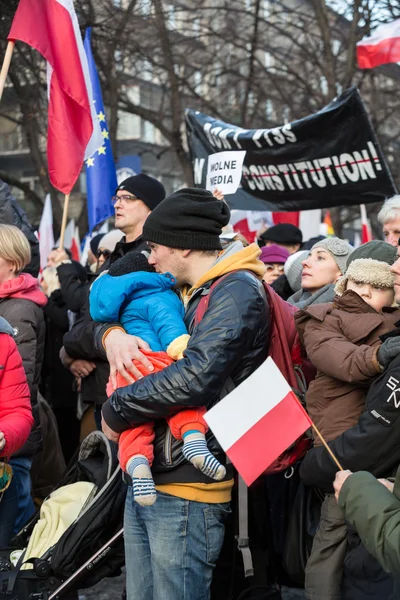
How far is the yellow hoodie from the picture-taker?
10.1 feet

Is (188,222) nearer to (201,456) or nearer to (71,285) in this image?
(201,456)

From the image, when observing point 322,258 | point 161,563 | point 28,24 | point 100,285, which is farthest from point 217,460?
point 28,24

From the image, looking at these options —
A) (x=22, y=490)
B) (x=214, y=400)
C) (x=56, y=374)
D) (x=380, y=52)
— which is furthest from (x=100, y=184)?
(x=214, y=400)

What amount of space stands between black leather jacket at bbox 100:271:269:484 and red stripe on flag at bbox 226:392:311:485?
244mm

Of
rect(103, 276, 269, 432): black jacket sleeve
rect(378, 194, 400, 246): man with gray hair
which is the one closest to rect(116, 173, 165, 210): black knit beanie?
rect(378, 194, 400, 246): man with gray hair

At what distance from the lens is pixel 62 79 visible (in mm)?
6145

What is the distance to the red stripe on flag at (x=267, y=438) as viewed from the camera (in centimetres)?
282

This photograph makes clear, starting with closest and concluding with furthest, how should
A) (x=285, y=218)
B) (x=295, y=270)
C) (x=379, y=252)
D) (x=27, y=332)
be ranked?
1. (x=379, y=252)
2. (x=27, y=332)
3. (x=295, y=270)
4. (x=285, y=218)

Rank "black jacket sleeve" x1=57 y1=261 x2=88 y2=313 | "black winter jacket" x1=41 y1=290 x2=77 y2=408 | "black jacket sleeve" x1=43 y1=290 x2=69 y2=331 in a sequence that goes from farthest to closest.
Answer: "black winter jacket" x1=41 y1=290 x2=77 y2=408, "black jacket sleeve" x1=43 y1=290 x2=69 y2=331, "black jacket sleeve" x1=57 y1=261 x2=88 y2=313

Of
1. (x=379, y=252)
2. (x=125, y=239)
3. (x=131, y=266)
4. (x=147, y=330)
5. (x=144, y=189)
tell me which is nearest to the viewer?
(x=147, y=330)

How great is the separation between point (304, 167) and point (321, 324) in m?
3.61

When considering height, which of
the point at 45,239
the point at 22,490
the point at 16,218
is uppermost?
the point at 16,218

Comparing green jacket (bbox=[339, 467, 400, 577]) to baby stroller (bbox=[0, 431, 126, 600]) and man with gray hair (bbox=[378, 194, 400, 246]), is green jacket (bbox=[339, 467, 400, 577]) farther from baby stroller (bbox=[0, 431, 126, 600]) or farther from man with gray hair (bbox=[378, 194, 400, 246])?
man with gray hair (bbox=[378, 194, 400, 246])

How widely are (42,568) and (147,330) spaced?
134cm
